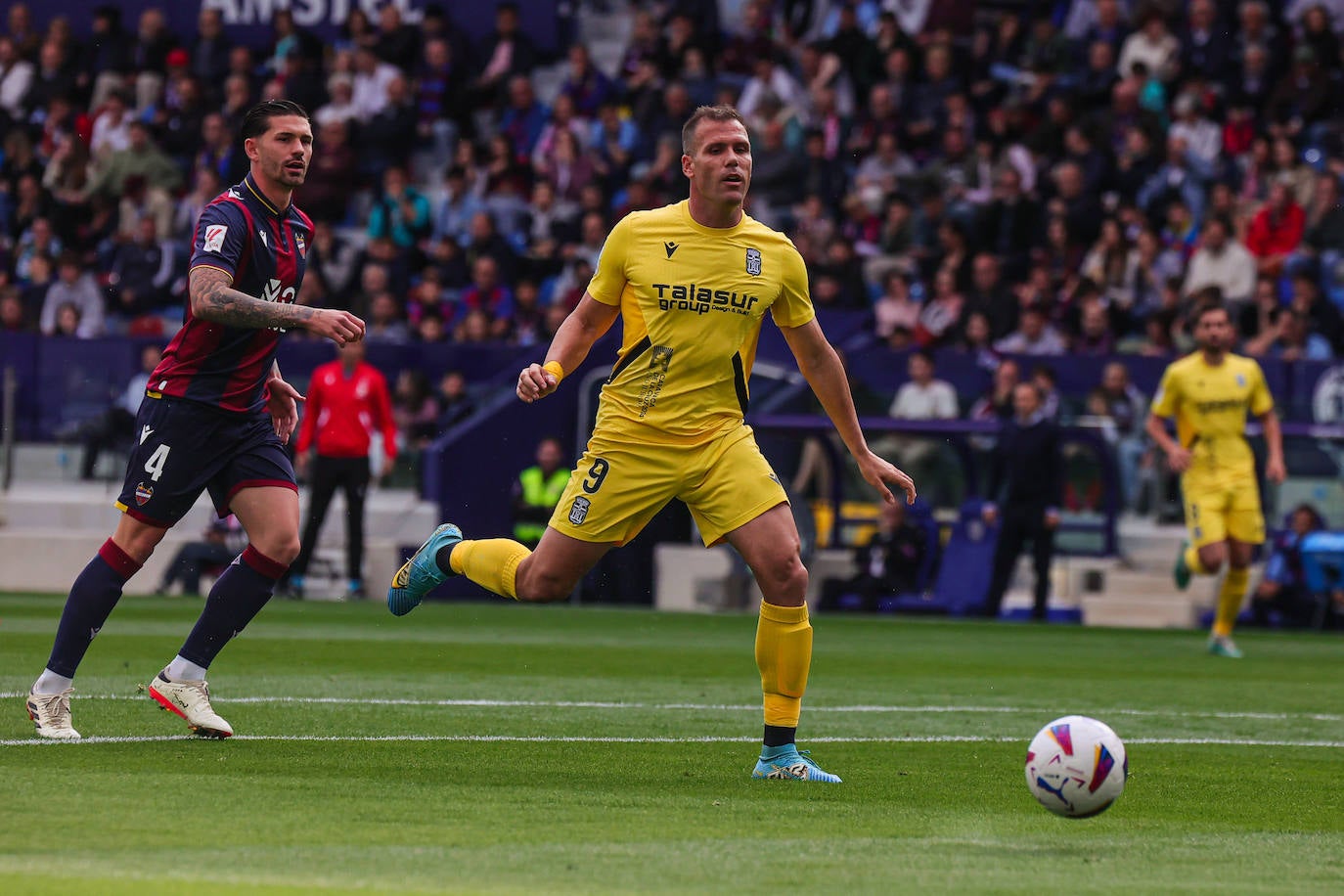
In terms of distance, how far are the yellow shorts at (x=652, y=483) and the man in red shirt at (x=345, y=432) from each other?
11483mm

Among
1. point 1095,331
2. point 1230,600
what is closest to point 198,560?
point 1095,331

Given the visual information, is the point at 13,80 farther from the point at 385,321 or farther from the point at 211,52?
the point at 385,321

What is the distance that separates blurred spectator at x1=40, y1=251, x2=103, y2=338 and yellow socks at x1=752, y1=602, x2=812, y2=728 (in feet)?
56.3

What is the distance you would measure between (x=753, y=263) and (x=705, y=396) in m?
0.52

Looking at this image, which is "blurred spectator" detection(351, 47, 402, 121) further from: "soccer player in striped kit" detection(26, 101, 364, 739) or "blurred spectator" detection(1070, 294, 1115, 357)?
"soccer player in striped kit" detection(26, 101, 364, 739)

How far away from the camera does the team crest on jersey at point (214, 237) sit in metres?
7.69

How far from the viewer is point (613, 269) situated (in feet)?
24.7

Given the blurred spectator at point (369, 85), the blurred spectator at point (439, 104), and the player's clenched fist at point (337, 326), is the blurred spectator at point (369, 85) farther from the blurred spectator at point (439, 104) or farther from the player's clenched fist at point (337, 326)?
the player's clenched fist at point (337, 326)

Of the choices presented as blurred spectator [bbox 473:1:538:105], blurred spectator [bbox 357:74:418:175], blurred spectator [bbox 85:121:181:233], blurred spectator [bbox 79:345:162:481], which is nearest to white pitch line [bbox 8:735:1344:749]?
blurred spectator [bbox 79:345:162:481]

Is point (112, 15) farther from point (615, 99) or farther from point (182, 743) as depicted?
point (182, 743)

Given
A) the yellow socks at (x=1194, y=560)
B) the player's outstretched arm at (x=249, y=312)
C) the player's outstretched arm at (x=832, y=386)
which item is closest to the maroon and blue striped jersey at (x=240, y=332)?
the player's outstretched arm at (x=249, y=312)

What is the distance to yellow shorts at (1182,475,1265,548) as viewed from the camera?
15.1m

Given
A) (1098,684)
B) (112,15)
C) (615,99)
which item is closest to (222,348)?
(1098,684)

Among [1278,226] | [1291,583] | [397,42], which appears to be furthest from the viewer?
[397,42]
